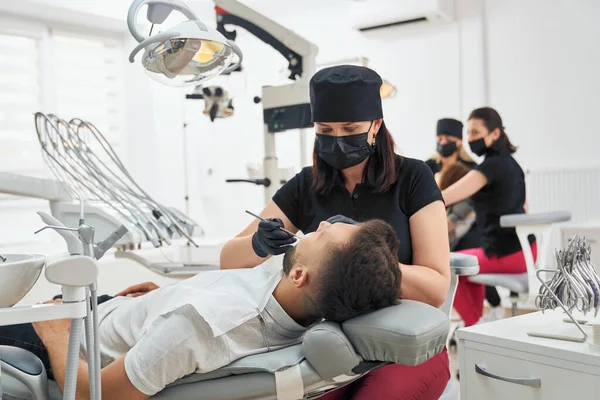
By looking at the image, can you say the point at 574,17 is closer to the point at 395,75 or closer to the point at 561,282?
the point at 395,75

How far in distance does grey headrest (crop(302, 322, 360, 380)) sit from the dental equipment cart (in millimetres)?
489

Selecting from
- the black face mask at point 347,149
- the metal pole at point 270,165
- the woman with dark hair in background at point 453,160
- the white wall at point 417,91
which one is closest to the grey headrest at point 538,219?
the woman with dark hair in background at point 453,160

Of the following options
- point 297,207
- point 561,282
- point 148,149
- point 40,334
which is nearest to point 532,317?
point 561,282

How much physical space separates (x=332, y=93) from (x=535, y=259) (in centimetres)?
160

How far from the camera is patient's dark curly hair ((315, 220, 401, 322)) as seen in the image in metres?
1.12

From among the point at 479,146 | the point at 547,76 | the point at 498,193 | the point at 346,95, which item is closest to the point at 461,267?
the point at 346,95

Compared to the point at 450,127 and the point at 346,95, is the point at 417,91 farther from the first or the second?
the point at 346,95

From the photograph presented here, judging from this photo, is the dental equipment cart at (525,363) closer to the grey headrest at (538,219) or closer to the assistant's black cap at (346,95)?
the assistant's black cap at (346,95)

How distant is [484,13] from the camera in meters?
4.43

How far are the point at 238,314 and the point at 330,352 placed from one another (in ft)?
0.71

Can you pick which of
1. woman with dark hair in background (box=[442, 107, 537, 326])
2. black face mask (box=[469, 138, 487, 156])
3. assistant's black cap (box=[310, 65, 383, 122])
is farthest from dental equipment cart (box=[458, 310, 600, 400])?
black face mask (box=[469, 138, 487, 156])

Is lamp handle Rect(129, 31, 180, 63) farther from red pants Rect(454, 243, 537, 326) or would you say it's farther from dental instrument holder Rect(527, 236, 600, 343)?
red pants Rect(454, 243, 537, 326)

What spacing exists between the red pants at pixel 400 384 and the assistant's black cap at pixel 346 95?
0.64 metres

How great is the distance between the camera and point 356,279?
1.12 m
